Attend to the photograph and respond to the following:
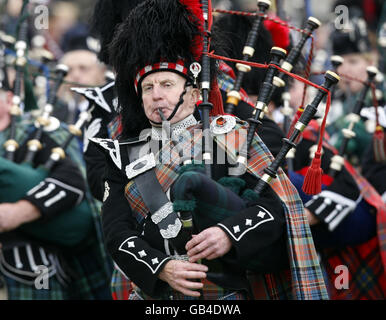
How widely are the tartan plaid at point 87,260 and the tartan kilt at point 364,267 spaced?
4.56 feet

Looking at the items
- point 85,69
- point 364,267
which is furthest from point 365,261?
point 85,69

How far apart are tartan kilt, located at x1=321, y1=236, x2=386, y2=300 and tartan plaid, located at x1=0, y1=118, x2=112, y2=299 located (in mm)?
1390

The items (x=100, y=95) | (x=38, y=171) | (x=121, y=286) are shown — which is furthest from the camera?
(x=38, y=171)

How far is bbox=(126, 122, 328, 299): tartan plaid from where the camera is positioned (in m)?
3.72

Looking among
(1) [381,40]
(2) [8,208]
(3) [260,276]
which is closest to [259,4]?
(3) [260,276]

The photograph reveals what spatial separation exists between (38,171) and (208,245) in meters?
2.28

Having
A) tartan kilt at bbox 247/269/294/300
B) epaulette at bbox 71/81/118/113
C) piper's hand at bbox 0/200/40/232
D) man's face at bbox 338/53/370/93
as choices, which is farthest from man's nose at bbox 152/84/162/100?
man's face at bbox 338/53/370/93

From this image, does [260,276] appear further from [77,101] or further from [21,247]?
[77,101]

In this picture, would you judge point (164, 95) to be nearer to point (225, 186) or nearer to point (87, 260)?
point (225, 186)

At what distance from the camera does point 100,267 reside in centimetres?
584

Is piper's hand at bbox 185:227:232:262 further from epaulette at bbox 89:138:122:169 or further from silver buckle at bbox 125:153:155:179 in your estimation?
epaulette at bbox 89:138:122:169

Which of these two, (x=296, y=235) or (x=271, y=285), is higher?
(x=296, y=235)

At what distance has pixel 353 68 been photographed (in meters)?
7.12
